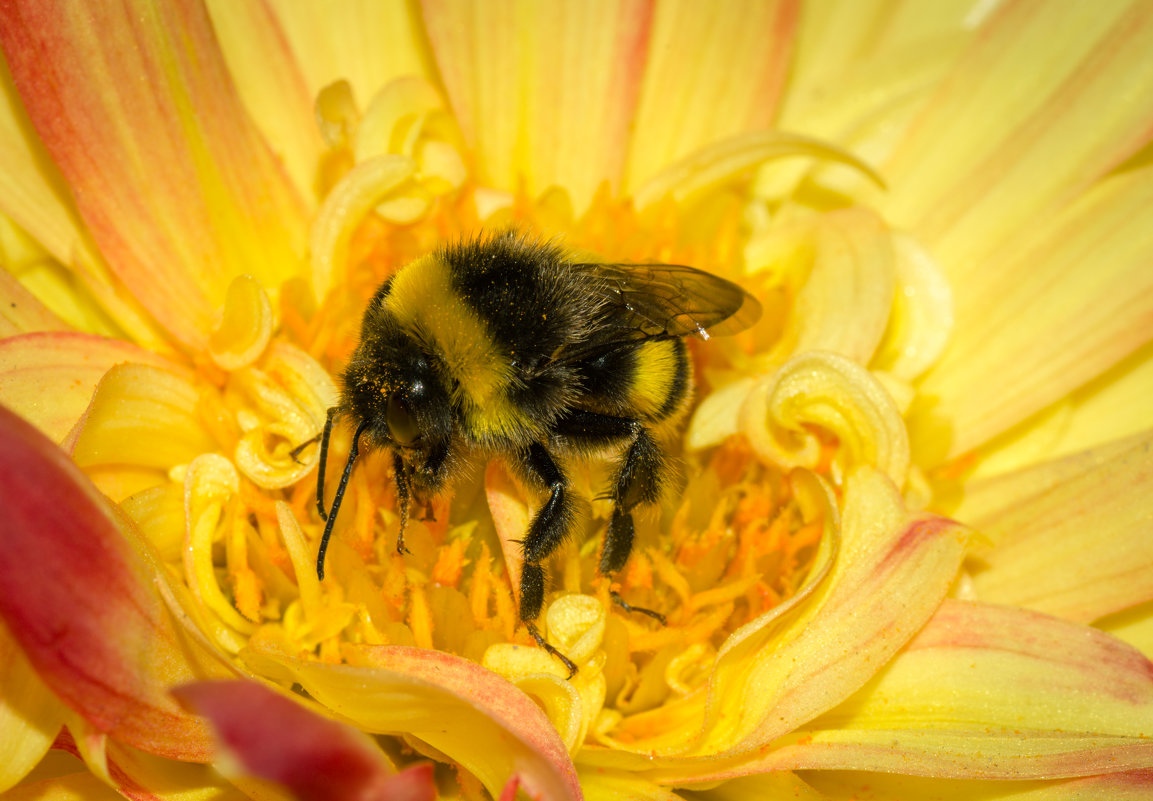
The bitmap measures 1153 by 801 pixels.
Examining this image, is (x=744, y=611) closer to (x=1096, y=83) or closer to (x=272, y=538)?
(x=272, y=538)

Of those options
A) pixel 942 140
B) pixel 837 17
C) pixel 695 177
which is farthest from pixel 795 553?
pixel 837 17

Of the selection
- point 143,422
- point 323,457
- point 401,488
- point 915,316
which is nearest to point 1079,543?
point 915,316

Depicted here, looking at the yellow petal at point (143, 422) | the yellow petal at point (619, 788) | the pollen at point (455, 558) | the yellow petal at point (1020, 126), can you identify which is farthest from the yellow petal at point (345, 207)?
the yellow petal at point (1020, 126)

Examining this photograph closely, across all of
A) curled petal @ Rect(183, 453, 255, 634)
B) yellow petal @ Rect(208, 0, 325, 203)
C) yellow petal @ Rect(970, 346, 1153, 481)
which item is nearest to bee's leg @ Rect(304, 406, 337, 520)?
curled petal @ Rect(183, 453, 255, 634)

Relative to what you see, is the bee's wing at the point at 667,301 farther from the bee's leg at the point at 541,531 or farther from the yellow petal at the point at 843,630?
the yellow petal at the point at 843,630

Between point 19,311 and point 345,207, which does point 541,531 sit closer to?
point 345,207

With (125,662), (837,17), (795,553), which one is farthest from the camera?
(837,17)
